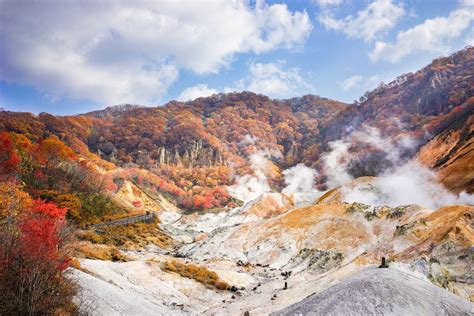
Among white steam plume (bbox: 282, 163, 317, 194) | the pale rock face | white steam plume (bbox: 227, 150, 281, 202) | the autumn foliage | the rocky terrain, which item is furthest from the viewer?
white steam plume (bbox: 282, 163, 317, 194)

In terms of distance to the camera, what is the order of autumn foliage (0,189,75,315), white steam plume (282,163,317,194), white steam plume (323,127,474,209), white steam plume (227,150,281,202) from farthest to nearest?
white steam plume (282,163,317,194)
white steam plume (227,150,281,202)
white steam plume (323,127,474,209)
autumn foliage (0,189,75,315)

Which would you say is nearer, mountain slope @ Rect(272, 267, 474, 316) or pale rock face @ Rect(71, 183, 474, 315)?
mountain slope @ Rect(272, 267, 474, 316)

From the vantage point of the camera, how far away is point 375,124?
14812 centimetres

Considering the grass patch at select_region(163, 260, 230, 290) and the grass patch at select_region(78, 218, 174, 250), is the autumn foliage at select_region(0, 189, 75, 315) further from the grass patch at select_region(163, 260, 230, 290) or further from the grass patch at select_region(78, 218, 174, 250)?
the grass patch at select_region(78, 218, 174, 250)

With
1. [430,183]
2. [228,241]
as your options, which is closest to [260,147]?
[430,183]

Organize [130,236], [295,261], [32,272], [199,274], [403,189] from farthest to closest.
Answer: [403,189] < [130,236] < [295,261] < [199,274] < [32,272]

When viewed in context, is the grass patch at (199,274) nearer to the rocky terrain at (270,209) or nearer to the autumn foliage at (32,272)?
the rocky terrain at (270,209)

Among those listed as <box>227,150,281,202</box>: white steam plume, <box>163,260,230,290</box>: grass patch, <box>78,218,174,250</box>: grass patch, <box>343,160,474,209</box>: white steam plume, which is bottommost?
<box>163,260,230,290</box>: grass patch

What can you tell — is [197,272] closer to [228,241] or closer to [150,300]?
[150,300]

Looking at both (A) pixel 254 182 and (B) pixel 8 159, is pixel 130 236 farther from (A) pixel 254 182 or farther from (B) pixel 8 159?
(A) pixel 254 182

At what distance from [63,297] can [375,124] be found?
152964 millimetres

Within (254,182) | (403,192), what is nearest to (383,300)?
(403,192)

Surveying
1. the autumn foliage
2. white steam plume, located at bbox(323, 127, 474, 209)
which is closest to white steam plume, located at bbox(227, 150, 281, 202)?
white steam plume, located at bbox(323, 127, 474, 209)

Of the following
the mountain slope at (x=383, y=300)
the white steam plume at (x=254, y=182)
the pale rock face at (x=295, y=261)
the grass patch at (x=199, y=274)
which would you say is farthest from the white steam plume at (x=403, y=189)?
the white steam plume at (x=254, y=182)
